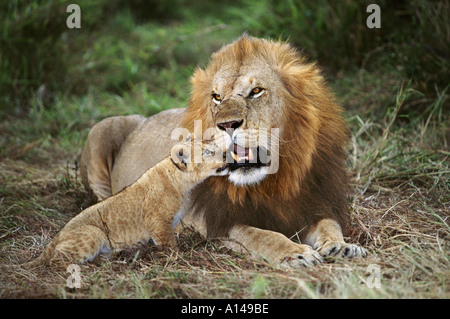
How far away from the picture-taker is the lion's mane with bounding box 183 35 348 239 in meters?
3.61

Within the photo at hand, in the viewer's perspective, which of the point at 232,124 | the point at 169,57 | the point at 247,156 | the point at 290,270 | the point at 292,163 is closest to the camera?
the point at 290,270

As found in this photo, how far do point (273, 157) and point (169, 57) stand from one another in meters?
5.60

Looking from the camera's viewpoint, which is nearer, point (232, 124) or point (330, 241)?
point (232, 124)

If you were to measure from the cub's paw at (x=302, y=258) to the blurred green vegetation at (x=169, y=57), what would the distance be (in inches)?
119

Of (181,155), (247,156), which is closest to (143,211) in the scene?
(181,155)

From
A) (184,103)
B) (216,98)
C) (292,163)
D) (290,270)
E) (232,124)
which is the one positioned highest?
(216,98)

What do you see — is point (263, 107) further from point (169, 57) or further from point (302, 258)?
point (169, 57)

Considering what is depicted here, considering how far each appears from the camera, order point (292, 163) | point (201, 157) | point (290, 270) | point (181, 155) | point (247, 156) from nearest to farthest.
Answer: point (290, 270), point (247, 156), point (292, 163), point (201, 157), point (181, 155)

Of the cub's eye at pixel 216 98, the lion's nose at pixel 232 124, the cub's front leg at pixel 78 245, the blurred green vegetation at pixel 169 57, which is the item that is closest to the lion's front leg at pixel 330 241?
the lion's nose at pixel 232 124

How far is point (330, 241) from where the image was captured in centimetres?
348

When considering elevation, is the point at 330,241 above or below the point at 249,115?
below

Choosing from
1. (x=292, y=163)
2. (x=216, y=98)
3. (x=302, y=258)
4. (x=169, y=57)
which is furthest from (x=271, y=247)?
(x=169, y=57)

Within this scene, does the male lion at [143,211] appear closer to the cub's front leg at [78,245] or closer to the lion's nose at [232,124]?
the cub's front leg at [78,245]

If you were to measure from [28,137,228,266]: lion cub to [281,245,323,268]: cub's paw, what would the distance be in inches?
26.7
